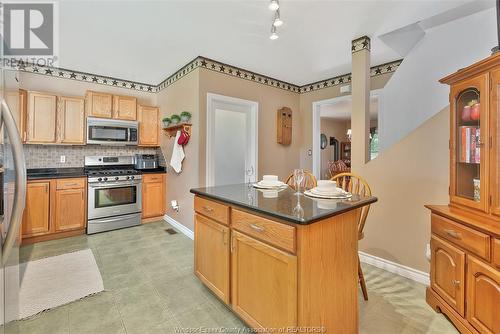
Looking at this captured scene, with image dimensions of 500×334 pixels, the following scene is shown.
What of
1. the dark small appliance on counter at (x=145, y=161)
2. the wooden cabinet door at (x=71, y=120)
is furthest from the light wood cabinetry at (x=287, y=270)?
the wooden cabinet door at (x=71, y=120)

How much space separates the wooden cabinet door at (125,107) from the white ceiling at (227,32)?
1.71ft

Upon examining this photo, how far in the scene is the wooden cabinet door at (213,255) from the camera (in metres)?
1.70

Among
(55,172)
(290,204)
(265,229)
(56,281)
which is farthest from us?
(55,172)

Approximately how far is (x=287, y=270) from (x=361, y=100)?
88.1 inches

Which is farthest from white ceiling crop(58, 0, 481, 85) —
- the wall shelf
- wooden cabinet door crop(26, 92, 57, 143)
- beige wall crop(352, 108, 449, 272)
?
beige wall crop(352, 108, 449, 272)

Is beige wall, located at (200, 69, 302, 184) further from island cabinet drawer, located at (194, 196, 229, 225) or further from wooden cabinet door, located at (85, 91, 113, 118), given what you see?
wooden cabinet door, located at (85, 91, 113, 118)

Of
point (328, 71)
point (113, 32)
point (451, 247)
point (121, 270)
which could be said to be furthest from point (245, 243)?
point (328, 71)

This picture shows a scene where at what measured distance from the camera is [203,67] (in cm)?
320

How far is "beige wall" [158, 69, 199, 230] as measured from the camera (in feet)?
10.7

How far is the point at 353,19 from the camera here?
7.51 feet

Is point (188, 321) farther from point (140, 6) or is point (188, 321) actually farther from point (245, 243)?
point (140, 6)

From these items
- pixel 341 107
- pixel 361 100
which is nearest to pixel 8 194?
pixel 361 100

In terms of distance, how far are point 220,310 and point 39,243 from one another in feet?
9.75

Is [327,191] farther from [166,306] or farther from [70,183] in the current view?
[70,183]
